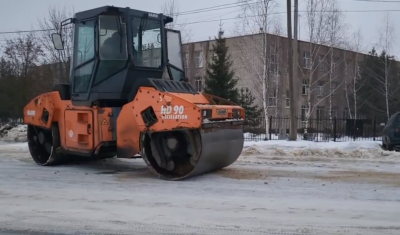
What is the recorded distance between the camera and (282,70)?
1463 inches

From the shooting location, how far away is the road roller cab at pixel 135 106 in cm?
919

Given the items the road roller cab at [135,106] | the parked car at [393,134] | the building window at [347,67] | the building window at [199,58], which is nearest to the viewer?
the road roller cab at [135,106]

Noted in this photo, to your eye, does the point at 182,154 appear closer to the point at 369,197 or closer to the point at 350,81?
the point at 369,197

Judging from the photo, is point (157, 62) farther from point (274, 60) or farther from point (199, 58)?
point (199, 58)

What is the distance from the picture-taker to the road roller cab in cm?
919

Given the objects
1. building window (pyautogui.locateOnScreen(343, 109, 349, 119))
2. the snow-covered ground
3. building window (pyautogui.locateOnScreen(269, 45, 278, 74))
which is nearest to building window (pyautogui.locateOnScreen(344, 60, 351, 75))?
building window (pyautogui.locateOnScreen(343, 109, 349, 119))

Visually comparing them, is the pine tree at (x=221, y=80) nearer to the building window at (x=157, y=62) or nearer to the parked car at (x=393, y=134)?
the parked car at (x=393, y=134)

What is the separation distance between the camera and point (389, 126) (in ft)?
57.9

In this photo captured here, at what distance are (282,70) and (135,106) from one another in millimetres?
28937

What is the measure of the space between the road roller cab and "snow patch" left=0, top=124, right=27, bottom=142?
1162 centimetres

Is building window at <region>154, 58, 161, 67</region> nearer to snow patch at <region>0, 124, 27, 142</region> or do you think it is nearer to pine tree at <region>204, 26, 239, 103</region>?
snow patch at <region>0, 124, 27, 142</region>

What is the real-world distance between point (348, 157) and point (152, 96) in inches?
301

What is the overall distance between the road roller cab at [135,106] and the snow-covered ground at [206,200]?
1.76 ft

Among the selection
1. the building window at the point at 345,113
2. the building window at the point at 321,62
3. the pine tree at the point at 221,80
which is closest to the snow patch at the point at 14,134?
the pine tree at the point at 221,80
